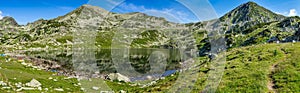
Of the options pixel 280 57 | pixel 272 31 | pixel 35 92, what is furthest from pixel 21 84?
pixel 272 31

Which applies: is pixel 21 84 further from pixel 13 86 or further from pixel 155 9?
pixel 155 9

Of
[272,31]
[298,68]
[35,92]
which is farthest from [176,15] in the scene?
[272,31]

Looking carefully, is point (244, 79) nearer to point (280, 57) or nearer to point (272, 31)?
point (280, 57)

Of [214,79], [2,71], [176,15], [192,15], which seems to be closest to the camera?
[192,15]

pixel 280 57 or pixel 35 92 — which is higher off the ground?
pixel 280 57

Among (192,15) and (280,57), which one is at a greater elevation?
(192,15)

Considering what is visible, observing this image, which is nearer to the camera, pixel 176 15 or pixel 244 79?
pixel 176 15

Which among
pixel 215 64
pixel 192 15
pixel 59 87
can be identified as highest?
pixel 192 15

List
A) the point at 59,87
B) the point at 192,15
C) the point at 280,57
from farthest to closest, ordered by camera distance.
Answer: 1. the point at 59,87
2. the point at 280,57
3. the point at 192,15

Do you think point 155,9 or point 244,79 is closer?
point 155,9
